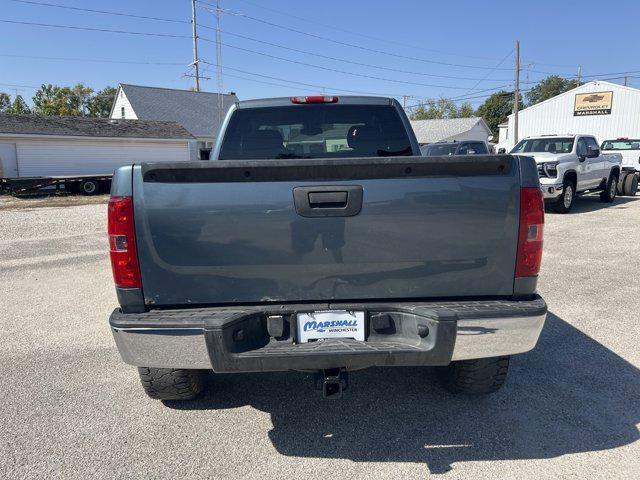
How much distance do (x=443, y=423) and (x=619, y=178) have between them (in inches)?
660

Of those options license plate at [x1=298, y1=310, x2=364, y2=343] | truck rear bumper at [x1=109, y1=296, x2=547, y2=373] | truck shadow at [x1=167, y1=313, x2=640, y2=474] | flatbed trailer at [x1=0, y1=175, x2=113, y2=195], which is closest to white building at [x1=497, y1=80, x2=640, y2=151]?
flatbed trailer at [x1=0, y1=175, x2=113, y2=195]

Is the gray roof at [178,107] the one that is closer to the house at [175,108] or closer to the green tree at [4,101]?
the house at [175,108]

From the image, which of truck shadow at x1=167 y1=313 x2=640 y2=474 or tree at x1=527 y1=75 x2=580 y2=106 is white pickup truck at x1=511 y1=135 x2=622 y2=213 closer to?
truck shadow at x1=167 y1=313 x2=640 y2=474

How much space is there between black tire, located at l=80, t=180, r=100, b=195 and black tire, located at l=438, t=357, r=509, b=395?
23.8 metres

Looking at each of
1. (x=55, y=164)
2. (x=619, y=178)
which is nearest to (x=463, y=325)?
(x=619, y=178)

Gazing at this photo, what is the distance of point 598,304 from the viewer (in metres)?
5.49

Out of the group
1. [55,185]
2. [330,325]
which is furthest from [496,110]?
[330,325]

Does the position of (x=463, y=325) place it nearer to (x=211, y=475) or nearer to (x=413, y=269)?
(x=413, y=269)

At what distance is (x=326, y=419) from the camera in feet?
10.3

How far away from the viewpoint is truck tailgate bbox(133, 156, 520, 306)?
2492 mm

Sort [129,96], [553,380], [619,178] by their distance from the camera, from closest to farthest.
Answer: [553,380]
[619,178]
[129,96]

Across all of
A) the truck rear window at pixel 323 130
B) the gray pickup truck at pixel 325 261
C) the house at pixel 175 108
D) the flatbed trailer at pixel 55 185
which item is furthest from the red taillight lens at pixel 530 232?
the house at pixel 175 108

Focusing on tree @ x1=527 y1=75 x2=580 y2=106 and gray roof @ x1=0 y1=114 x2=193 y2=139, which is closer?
gray roof @ x1=0 y1=114 x2=193 y2=139

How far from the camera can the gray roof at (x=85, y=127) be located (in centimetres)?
2694
